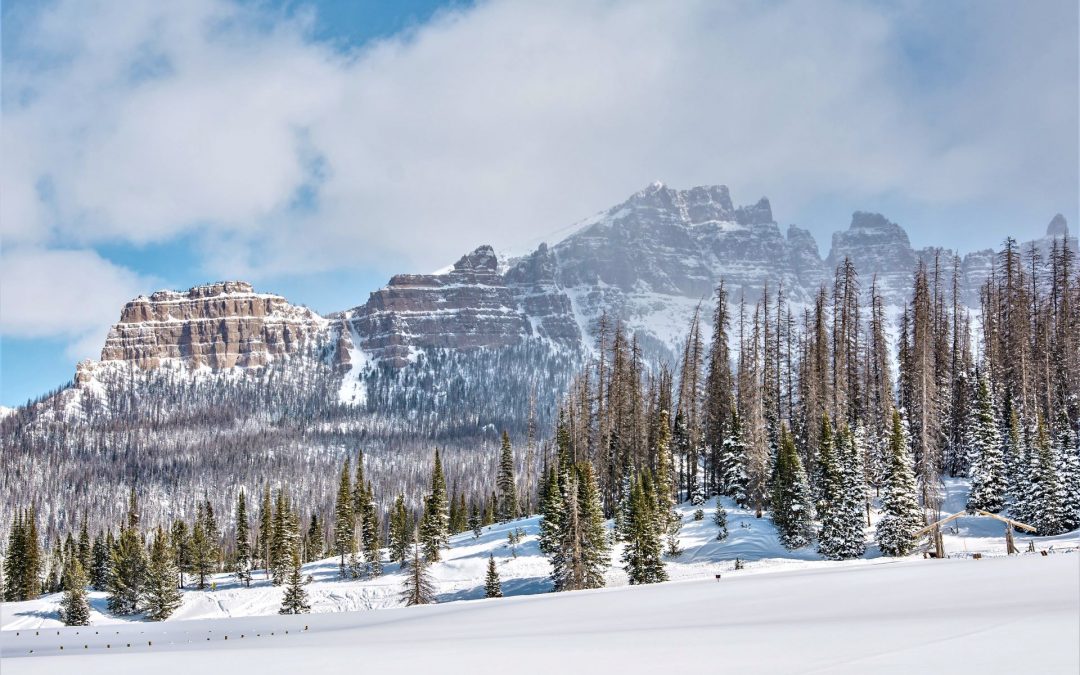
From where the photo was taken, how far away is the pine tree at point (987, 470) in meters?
45.8

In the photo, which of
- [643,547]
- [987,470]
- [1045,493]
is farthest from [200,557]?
[1045,493]

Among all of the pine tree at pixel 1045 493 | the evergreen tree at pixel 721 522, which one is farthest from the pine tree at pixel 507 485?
the pine tree at pixel 1045 493

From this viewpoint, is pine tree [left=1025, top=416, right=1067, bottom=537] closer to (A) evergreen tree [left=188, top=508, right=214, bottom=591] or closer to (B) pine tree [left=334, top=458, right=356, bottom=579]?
(B) pine tree [left=334, top=458, right=356, bottom=579]

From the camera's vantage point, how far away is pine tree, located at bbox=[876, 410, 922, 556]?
40.5 meters

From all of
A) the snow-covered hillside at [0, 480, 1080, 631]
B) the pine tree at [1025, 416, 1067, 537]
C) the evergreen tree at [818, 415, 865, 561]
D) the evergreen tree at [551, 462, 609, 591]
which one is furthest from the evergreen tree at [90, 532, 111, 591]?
the pine tree at [1025, 416, 1067, 537]

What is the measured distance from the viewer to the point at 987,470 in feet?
151

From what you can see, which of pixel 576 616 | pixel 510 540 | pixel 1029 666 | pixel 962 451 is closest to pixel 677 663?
pixel 1029 666

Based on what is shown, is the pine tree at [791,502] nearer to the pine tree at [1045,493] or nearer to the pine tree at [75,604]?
the pine tree at [1045,493]

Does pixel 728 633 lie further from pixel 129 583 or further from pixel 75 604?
pixel 129 583

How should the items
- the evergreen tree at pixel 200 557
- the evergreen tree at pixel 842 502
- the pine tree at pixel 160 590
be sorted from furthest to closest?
the evergreen tree at pixel 200 557 → the pine tree at pixel 160 590 → the evergreen tree at pixel 842 502

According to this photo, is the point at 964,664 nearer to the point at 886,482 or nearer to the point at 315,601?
the point at 886,482

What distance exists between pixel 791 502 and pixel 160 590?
5519 centimetres

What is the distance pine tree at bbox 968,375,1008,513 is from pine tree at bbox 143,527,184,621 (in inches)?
2570

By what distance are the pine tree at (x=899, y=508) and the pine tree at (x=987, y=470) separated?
7480mm
